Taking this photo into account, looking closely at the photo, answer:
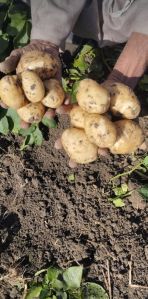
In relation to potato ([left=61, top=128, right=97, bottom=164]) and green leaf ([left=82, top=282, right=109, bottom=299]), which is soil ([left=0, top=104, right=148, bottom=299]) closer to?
green leaf ([left=82, top=282, right=109, bottom=299])

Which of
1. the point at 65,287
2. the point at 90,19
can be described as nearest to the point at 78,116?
the point at 90,19

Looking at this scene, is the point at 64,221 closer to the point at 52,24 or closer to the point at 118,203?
the point at 118,203

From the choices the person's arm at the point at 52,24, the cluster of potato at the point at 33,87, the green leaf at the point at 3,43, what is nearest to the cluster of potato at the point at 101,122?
the cluster of potato at the point at 33,87

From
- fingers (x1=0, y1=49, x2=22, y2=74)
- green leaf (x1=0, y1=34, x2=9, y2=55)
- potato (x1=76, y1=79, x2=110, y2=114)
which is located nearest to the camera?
potato (x1=76, y1=79, x2=110, y2=114)

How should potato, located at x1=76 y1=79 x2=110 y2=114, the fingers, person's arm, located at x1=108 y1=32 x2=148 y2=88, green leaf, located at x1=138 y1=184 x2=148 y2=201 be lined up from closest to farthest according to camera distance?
potato, located at x1=76 y1=79 x2=110 y2=114, the fingers, person's arm, located at x1=108 y1=32 x2=148 y2=88, green leaf, located at x1=138 y1=184 x2=148 y2=201

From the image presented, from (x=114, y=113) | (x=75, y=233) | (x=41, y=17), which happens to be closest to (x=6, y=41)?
(x=41, y=17)

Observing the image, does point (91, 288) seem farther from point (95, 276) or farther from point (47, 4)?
point (47, 4)

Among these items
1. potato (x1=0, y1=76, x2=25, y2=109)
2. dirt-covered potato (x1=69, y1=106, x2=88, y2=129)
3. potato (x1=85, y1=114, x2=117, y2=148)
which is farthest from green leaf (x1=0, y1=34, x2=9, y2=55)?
potato (x1=85, y1=114, x2=117, y2=148)
